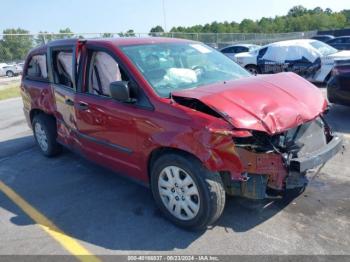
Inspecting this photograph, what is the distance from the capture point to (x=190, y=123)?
3.46 meters

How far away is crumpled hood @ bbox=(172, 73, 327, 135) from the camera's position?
3.43 meters

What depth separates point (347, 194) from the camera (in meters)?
4.27

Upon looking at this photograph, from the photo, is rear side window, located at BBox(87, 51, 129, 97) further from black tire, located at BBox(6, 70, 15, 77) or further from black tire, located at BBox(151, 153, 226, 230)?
black tire, located at BBox(6, 70, 15, 77)

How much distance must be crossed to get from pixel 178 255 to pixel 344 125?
4881 mm

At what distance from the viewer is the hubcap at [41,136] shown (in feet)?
20.4

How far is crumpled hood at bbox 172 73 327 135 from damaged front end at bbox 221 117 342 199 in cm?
13

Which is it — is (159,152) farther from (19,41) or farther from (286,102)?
(19,41)

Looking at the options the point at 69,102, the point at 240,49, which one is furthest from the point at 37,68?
the point at 240,49

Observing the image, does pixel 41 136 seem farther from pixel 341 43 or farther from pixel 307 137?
pixel 341 43

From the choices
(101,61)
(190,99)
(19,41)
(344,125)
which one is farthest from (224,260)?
(19,41)

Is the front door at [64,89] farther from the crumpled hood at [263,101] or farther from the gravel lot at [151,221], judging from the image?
the crumpled hood at [263,101]

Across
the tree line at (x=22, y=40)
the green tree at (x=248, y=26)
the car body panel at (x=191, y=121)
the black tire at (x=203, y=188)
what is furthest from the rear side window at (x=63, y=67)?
the green tree at (x=248, y=26)

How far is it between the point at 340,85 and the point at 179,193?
4891 mm

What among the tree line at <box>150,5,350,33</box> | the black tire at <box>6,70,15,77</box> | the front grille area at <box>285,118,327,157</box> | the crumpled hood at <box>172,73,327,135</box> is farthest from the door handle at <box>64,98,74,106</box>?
the tree line at <box>150,5,350,33</box>
